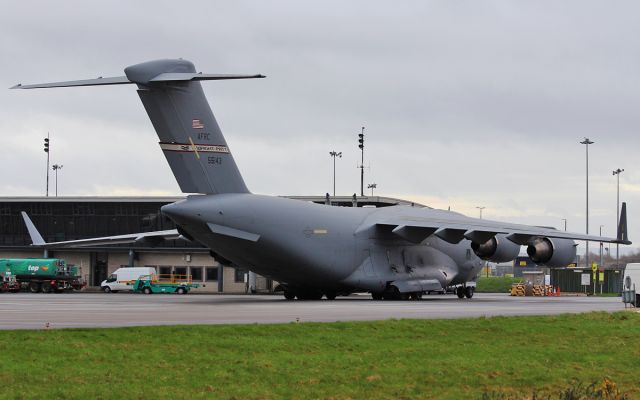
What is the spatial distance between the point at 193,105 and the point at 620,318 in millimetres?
17755

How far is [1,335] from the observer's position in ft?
57.4

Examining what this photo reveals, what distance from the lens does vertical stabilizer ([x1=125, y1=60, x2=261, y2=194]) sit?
35.2 metres

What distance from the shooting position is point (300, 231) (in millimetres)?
39781

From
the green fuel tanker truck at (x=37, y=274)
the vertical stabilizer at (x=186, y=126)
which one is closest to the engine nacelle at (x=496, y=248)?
the vertical stabilizer at (x=186, y=126)

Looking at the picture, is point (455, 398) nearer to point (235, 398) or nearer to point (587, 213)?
point (235, 398)

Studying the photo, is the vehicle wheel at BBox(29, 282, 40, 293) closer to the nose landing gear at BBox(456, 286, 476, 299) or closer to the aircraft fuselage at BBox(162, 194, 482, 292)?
the aircraft fuselage at BBox(162, 194, 482, 292)

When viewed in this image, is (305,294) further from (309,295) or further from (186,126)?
(186,126)

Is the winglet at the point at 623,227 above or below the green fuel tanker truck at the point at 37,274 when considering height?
above

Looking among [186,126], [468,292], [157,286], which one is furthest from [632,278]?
[157,286]

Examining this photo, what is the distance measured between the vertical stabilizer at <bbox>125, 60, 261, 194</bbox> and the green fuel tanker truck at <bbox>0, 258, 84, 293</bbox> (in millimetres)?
33059

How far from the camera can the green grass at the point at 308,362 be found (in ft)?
45.7

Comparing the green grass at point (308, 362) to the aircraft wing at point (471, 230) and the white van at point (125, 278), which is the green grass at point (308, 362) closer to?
the aircraft wing at point (471, 230)

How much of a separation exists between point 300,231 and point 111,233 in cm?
4403

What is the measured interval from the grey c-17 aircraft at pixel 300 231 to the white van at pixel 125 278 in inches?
801
